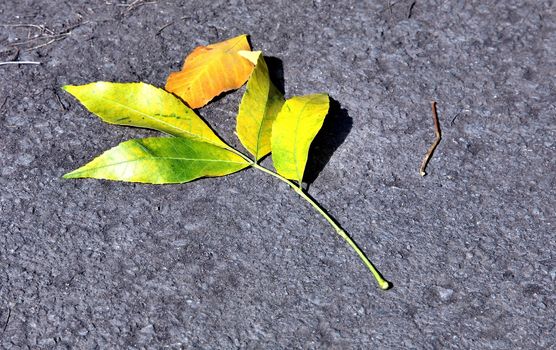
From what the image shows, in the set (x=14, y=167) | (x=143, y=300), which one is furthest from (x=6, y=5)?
(x=143, y=300)

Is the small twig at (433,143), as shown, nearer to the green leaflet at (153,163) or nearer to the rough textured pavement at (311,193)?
the rough textured pavement at (311,193)

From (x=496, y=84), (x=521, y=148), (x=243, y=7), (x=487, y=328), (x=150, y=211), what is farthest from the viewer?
(x=243, y=7)

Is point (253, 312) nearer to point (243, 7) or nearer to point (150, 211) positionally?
point (150, 211)

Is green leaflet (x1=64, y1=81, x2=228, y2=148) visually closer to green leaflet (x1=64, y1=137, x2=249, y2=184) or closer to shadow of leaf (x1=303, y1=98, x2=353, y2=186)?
green leaflet (x1=64, y1=137, x2=249, y2=184)

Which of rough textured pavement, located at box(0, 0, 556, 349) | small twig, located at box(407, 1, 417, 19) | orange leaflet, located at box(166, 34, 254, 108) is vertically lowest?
rough textured pavement, located at box(0, 0, 556, 349)

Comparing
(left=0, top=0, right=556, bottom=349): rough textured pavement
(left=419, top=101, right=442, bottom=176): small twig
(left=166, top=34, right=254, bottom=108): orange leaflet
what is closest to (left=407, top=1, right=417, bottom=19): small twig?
(left=0, top=0, right=556, bottom=349): rough textured pavement

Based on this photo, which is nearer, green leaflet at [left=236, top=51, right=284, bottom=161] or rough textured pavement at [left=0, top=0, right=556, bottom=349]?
rough textured pavement at [left=0, top=0, right=556, bottom=349]
